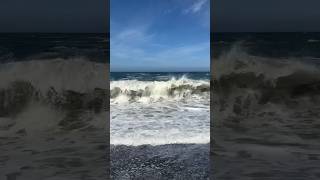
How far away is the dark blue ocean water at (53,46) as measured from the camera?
6.81m

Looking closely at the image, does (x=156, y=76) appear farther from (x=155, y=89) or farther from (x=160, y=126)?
(x=160, y=126)

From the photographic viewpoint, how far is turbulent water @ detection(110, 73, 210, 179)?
3439 millimetres

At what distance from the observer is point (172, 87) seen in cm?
845

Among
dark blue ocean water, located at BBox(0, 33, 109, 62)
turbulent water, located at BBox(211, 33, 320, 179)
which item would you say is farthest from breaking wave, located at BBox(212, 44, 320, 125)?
dark blue ocean water, located at BBox(0, 33, 109, 62)

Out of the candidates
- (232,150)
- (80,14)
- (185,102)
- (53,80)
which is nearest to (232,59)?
(185,102)

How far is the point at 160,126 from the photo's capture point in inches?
200

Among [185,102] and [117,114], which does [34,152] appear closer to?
[117,114]

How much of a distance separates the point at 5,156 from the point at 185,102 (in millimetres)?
4358

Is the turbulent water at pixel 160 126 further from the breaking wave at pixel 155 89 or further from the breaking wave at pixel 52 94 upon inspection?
the breaking wave at pixel 52 94

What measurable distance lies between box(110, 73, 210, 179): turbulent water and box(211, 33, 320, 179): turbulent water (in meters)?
0.23

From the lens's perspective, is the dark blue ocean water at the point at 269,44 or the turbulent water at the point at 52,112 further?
the dark blue ocean water at the point at 269,44

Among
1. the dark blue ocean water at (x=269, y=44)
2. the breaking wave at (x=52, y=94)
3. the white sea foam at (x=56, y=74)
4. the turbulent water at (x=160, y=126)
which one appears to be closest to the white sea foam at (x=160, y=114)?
the turbulent water at (x=160, y=126)

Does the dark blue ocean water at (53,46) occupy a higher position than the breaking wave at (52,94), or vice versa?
the dark blue ocean water at (53,46)

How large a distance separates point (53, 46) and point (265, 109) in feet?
13.3
